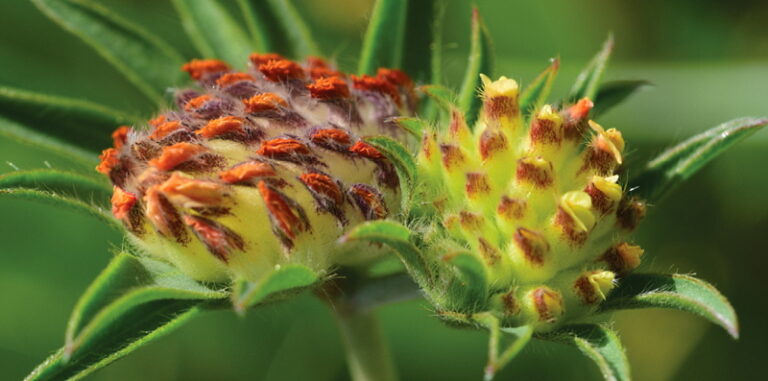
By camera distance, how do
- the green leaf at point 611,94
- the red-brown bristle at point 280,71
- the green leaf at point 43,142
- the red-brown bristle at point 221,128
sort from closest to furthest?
the red-brown bristle at point 221,128
the red-brown bristle at point 280,71
the green leaf at point 43,142
the green leaf at point 611,94

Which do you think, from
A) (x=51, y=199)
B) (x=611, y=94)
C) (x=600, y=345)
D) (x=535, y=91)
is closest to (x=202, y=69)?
(x=51, y=199)

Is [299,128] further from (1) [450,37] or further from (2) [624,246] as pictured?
(1) [450,37]

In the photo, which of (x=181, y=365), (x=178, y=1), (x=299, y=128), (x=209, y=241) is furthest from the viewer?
(x=181, y=365)

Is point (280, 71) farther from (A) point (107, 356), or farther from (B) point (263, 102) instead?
(A) point (107, 356)

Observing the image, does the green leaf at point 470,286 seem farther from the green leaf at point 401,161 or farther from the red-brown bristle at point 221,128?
the red-brown bristle at point 221,128

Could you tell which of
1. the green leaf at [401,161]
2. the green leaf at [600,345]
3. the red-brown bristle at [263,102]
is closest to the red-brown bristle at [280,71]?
the red-brown bristle at [263,102]

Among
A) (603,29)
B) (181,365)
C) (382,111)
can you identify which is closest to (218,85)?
(382,111)

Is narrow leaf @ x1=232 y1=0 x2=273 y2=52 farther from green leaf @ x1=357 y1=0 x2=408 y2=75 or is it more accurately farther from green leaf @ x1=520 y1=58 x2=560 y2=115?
green leaf @ x1=520 y1=58 x2=560 y2=115
